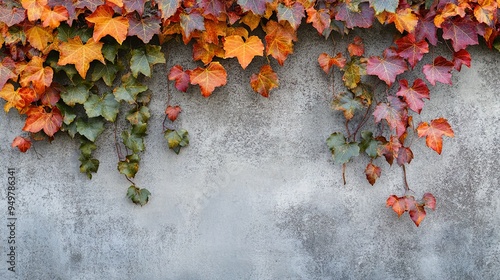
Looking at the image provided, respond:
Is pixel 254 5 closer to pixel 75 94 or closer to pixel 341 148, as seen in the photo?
pixel 341 148

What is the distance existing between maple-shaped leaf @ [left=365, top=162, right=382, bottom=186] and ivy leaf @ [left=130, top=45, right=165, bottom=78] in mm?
1226

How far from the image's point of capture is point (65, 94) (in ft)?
8.65

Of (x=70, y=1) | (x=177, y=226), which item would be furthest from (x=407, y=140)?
(x=70, y=1)

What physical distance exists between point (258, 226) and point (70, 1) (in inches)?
60.0

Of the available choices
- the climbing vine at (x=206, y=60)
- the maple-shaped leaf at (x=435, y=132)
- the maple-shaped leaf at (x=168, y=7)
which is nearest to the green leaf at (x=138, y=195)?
the climbing vine at (x=206, y=60)

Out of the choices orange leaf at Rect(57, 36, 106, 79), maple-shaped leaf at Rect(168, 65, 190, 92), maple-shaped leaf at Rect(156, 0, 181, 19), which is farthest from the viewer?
maple-shaped leaf at Rect(168, 65, 190, 92)

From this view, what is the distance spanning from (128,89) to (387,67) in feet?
4.43

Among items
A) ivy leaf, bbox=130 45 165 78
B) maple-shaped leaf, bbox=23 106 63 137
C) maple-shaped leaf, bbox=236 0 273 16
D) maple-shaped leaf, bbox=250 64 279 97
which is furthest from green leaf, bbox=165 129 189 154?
maple-shaped leaf, bbox=236 0 273 16

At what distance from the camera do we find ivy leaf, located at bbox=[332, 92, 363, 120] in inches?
102

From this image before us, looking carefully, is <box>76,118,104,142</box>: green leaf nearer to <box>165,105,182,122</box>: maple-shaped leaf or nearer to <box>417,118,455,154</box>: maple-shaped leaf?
<box>165,105,182,122</box>: maple-shaped leaf

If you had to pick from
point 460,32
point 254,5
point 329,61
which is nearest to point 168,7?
point 254,5

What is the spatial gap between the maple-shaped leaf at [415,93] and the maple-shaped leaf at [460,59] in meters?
0.21

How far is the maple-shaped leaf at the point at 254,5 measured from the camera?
2.42 m

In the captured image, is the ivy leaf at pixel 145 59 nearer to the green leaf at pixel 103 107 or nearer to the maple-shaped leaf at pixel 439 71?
the green leaf at pixel 103 107
